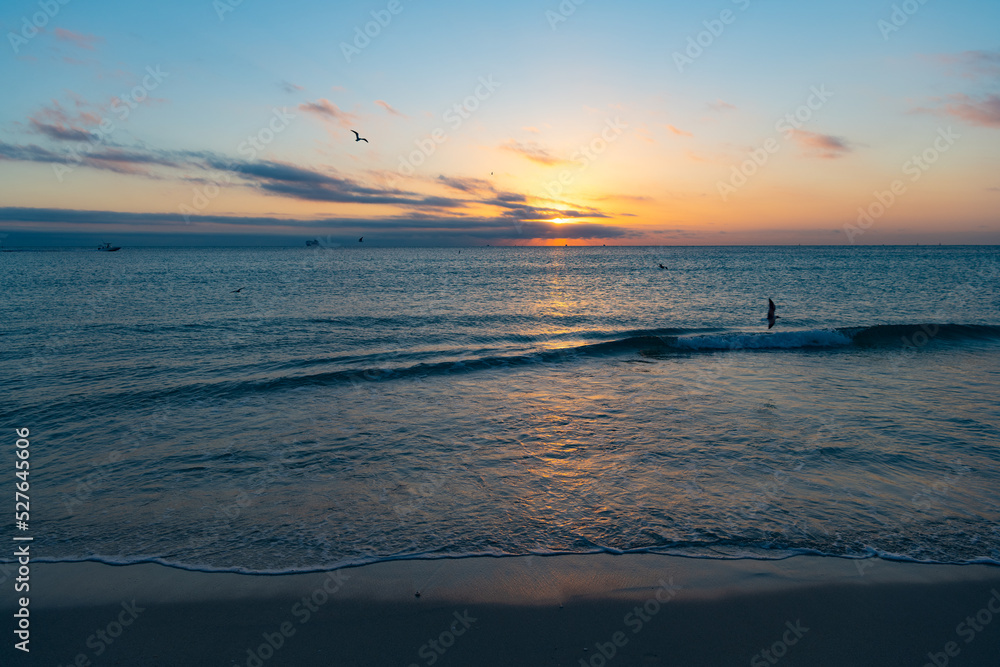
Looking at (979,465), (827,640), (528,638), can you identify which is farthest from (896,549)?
(528,638)

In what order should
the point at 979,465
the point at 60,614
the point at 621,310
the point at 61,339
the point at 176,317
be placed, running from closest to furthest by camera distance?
the point at 60,614
the point at 979,465
the point at 61,339
the point at 176,317
the point at 621,310

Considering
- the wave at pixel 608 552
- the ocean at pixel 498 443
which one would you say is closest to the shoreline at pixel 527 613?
the wave at pixel 608 552

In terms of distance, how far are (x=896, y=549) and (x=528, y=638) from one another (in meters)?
5.59

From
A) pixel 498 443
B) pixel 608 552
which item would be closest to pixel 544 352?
pixel 498 443

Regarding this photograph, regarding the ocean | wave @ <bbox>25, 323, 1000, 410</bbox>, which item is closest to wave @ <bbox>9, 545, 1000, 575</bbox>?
the ocean

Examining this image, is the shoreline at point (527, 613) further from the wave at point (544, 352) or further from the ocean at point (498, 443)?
the wave at point (544, 352)

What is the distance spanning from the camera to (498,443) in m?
11.3

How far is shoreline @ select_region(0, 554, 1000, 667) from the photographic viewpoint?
5.17 meters

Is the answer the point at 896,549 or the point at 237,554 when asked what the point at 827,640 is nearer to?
the point at 896,549

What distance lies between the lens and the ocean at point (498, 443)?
7438mm

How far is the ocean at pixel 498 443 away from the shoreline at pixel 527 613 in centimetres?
43

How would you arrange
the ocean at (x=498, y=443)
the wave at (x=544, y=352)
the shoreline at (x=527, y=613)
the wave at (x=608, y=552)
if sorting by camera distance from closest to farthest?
the shoreline at (x=527, y=613) < the wave at (x=608, y=552) < the ocean at (x=498, y=443) < the wave at (x=544, y=352)

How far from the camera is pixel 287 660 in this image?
5.09 metres

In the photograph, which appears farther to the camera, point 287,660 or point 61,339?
point 61,339
